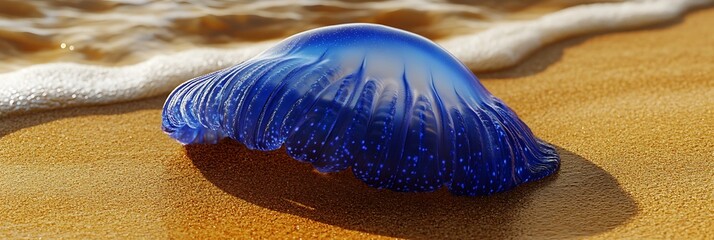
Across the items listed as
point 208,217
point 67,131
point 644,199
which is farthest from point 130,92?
point 644,199

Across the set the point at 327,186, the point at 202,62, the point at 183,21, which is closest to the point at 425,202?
the point at 327,186

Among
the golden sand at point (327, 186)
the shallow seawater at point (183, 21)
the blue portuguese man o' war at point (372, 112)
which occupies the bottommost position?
the shallow seawater at point (183, 21)

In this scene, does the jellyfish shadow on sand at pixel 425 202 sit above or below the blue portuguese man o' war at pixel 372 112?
below

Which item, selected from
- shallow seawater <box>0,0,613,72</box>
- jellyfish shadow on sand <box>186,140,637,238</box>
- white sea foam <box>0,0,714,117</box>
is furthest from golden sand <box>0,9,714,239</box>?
shallow seawater <box>0,0,613,72</box>

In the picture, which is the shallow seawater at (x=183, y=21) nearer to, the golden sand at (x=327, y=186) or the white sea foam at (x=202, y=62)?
the white sea foam at (x=202, y=62)

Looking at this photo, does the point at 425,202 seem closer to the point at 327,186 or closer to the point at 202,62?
the point at 327,186

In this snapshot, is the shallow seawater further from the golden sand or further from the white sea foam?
the golden sand

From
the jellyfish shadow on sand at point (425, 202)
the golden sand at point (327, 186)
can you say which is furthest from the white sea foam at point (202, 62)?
the jellyfish shadow on sand at point (425, 202)

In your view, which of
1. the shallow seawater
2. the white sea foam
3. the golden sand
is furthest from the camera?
the shallow seawater
